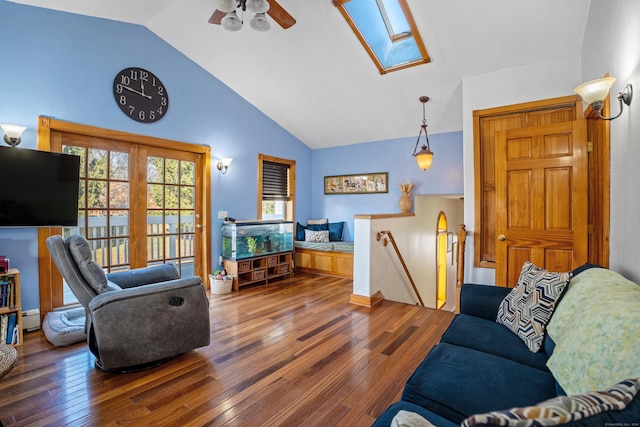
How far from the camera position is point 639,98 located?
1620 mm

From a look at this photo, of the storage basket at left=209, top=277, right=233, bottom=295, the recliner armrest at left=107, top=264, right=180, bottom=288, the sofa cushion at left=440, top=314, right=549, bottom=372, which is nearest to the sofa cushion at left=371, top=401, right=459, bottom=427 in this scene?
the sofa cushion at left=440, top=314, right=549, bottom=372

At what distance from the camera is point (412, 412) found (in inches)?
40.6

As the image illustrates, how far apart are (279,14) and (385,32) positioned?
1.71 m

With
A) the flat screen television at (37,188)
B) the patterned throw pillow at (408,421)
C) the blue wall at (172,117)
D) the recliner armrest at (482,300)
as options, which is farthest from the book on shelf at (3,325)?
the recliner armrest at (482,300)

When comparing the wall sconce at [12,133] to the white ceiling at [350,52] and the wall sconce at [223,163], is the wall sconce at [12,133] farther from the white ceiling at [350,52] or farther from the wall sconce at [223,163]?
the wall sconce at [223,163]

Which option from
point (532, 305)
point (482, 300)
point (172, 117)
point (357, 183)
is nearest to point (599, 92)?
point (532, 305)

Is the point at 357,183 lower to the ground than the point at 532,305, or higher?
higher

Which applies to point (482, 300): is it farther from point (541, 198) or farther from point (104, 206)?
point (104, 206)

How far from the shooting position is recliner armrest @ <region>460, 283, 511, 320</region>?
2.19 meters

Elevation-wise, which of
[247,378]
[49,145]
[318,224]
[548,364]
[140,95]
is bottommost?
[247,378]

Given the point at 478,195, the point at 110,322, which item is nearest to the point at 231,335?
the point at 110,322

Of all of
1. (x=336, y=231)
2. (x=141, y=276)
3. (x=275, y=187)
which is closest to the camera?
(x=141, y=276)

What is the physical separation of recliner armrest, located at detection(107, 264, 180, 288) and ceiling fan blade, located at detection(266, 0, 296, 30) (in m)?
2.69

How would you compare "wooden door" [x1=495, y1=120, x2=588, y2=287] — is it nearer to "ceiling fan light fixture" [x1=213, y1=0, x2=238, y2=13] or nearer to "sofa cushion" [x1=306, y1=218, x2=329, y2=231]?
"ceiling fan light fixture" [x1=213, y1=0, x2=238, y2=13]
